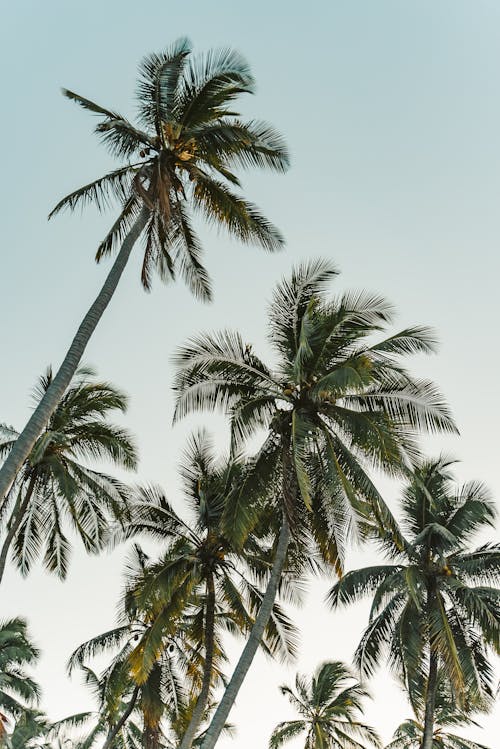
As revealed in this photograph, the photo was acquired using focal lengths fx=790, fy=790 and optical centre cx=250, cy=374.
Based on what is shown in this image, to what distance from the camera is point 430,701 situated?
821 inches

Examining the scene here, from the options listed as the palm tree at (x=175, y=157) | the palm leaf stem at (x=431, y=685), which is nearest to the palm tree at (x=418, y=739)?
the palm leaf stem at (x=431, y=685)

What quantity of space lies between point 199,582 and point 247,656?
4040 millimetres

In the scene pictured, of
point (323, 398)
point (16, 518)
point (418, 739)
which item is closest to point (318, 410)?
point (323, 398)

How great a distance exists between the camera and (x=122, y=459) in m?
21.3

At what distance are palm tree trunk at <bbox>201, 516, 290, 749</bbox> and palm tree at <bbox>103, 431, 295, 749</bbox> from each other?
128cm

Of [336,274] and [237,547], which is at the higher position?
[336,274]

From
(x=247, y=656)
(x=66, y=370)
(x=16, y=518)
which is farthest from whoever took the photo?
(x=16, y=518)

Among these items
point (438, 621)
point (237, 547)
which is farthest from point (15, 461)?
point (438, 621)

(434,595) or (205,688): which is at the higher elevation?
(434,595)

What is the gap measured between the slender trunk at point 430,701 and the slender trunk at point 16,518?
11414 mm

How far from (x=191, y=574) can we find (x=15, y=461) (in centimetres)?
754

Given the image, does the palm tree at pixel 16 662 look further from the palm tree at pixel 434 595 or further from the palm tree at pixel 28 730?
the palm tree at pixel 434 595

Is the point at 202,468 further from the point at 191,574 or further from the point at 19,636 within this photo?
the point at 19,636

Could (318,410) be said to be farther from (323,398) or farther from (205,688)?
(205,688)
